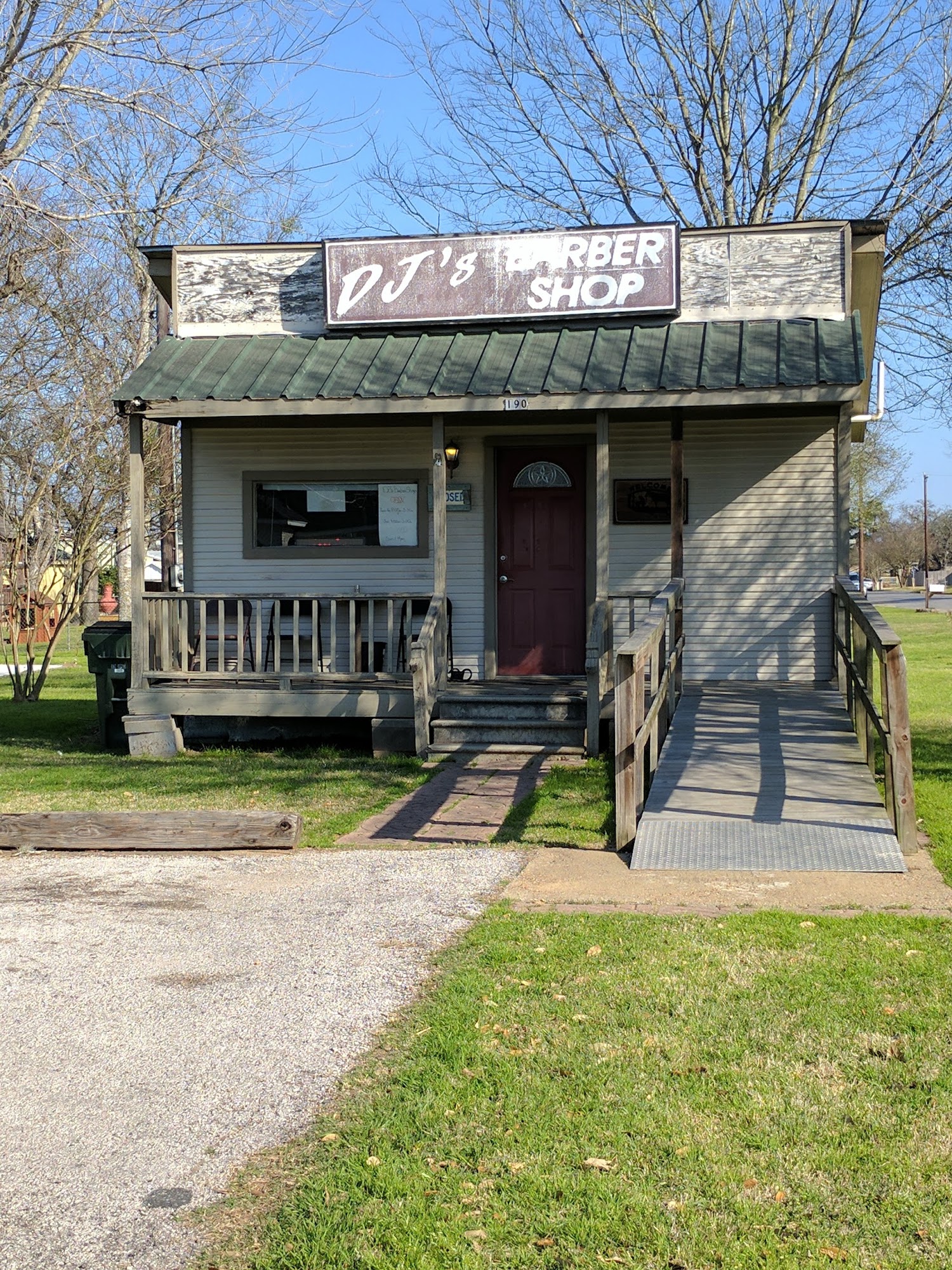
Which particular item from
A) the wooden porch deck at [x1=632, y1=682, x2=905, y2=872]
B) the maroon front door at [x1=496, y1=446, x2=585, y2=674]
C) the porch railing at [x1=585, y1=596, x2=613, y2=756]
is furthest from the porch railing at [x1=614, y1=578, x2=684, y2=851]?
the maroon front door at [x1=496, y1=446, x2=585, y2=674]

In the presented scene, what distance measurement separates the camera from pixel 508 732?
1085 centimetres

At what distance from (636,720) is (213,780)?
407 cm

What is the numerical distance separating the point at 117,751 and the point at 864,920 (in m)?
8.48

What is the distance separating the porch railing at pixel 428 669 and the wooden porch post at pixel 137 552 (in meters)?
2.70

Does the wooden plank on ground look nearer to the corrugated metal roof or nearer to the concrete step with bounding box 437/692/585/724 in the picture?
the concrete step with bounding box 437/692/585/724

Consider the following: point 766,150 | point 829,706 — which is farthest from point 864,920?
point 766,150

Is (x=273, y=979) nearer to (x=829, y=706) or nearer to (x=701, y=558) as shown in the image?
(x=829, y=706)

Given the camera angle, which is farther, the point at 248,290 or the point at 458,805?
the point at 248,290

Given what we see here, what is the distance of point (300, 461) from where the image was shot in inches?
510

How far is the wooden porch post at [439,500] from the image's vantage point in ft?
37.1

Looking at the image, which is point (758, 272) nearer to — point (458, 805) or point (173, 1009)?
point (458, 805)

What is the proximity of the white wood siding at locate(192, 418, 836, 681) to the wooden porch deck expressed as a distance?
5.29 feet

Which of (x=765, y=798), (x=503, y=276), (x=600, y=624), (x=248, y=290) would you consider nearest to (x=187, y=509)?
(x=248, y=290)

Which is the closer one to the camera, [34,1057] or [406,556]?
[34,1057]
